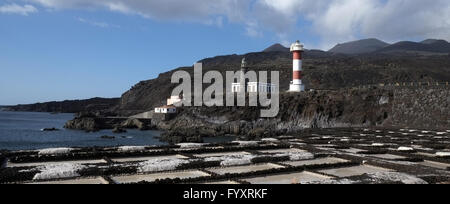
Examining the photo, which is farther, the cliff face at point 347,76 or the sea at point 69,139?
the cliff face at point 347,76

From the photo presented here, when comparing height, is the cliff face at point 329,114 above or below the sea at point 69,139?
above

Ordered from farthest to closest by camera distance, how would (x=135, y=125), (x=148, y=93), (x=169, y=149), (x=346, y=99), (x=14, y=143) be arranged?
(x=148, y=93) < (x=135, y=125) < (x=346, y=99) < (x=14, y=143) < (x=169, y=149)

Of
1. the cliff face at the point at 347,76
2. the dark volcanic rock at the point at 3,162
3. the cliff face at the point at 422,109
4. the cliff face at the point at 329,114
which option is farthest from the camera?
the cliff face at the point at 347,76

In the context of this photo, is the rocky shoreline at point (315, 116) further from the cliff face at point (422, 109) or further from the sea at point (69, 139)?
the sea at point (69, 139)

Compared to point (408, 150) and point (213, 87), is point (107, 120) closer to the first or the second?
point (213, 87)

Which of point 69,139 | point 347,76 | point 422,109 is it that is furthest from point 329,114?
point 347,76

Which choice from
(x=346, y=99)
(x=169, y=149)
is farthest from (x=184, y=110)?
(x=169, y=149)

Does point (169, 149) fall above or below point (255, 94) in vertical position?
below

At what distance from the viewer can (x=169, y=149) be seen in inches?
898

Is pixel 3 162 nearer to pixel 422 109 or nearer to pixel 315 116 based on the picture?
pixel 422 109

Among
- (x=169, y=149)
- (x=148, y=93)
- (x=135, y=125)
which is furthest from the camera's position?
(x=148, y=93)

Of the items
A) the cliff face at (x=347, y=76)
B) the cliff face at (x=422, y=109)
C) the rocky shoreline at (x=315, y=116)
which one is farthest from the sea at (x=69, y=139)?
the cliff face at (x=347, y=76)
